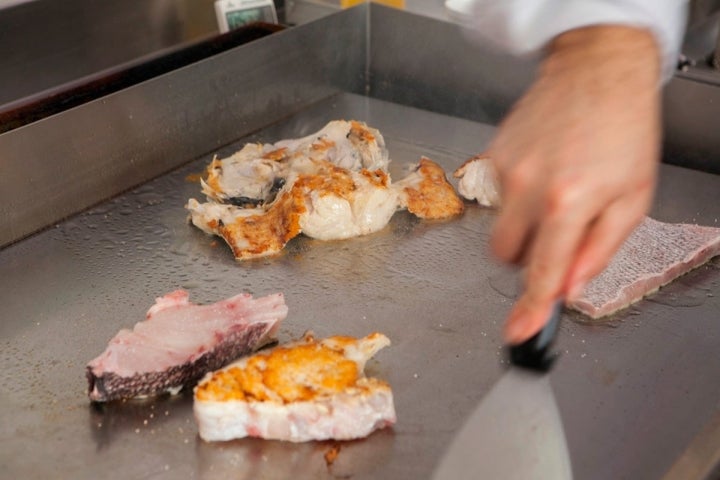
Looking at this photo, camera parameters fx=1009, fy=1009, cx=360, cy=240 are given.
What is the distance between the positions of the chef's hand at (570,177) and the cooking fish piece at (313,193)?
3.61 feet

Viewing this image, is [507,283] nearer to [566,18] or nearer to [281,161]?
[281,161]

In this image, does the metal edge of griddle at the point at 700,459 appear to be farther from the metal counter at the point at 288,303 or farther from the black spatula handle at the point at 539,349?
the black spatula handle at the point at 539,349

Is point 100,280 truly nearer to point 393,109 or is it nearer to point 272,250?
point 272,250

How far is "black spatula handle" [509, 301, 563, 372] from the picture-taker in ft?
4.50

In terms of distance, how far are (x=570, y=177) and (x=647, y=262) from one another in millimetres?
1151

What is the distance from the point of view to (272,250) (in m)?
2.29

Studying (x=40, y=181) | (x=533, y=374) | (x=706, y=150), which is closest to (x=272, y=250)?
(x=40, y=181)

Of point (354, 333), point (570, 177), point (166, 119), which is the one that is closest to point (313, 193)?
point (354, 333)

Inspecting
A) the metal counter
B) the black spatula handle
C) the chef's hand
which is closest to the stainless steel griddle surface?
the metal counter

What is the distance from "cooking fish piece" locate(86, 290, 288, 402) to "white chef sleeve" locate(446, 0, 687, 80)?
0.67m

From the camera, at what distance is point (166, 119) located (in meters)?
2.65

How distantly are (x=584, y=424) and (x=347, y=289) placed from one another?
2.01 feet

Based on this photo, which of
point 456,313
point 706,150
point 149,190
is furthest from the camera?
point 706,150

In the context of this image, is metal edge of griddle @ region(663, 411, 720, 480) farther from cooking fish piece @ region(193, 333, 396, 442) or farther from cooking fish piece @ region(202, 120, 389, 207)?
cooking fish piece @ region(202, 120, 389, 207)
